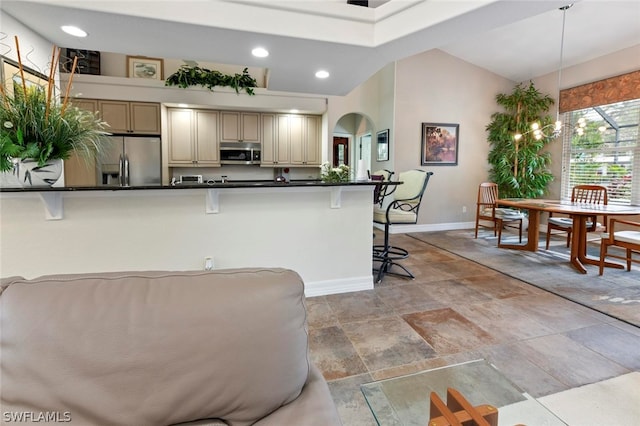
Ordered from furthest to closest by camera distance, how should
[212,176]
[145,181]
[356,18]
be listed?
[212,176] → [145,181] → [356,18]

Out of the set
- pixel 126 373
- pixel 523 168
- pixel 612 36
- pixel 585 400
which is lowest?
pixel 585 400

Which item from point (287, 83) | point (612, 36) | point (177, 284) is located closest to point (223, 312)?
point (177, 284)

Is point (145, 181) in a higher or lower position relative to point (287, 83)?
lower

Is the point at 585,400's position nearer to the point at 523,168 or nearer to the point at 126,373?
the point at 126,373

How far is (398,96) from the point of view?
582 cm

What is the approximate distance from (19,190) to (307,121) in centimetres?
442

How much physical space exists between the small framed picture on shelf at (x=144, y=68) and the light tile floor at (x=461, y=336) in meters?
4.65

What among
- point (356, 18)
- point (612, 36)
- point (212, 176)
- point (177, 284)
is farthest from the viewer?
point (212, 176)

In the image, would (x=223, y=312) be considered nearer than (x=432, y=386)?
Yes

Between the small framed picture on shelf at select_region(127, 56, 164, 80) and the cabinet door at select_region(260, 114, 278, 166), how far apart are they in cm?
177

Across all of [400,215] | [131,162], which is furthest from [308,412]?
[131,162]

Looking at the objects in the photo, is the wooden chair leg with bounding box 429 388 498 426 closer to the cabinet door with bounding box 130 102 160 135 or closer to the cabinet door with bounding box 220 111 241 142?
the cabinet door with bounding box 220 111 241 142

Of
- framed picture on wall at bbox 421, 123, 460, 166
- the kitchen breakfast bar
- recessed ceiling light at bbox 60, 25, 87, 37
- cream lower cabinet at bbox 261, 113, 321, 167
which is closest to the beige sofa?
the kitchen breakfast bar

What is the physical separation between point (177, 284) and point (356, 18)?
2.47 meters
